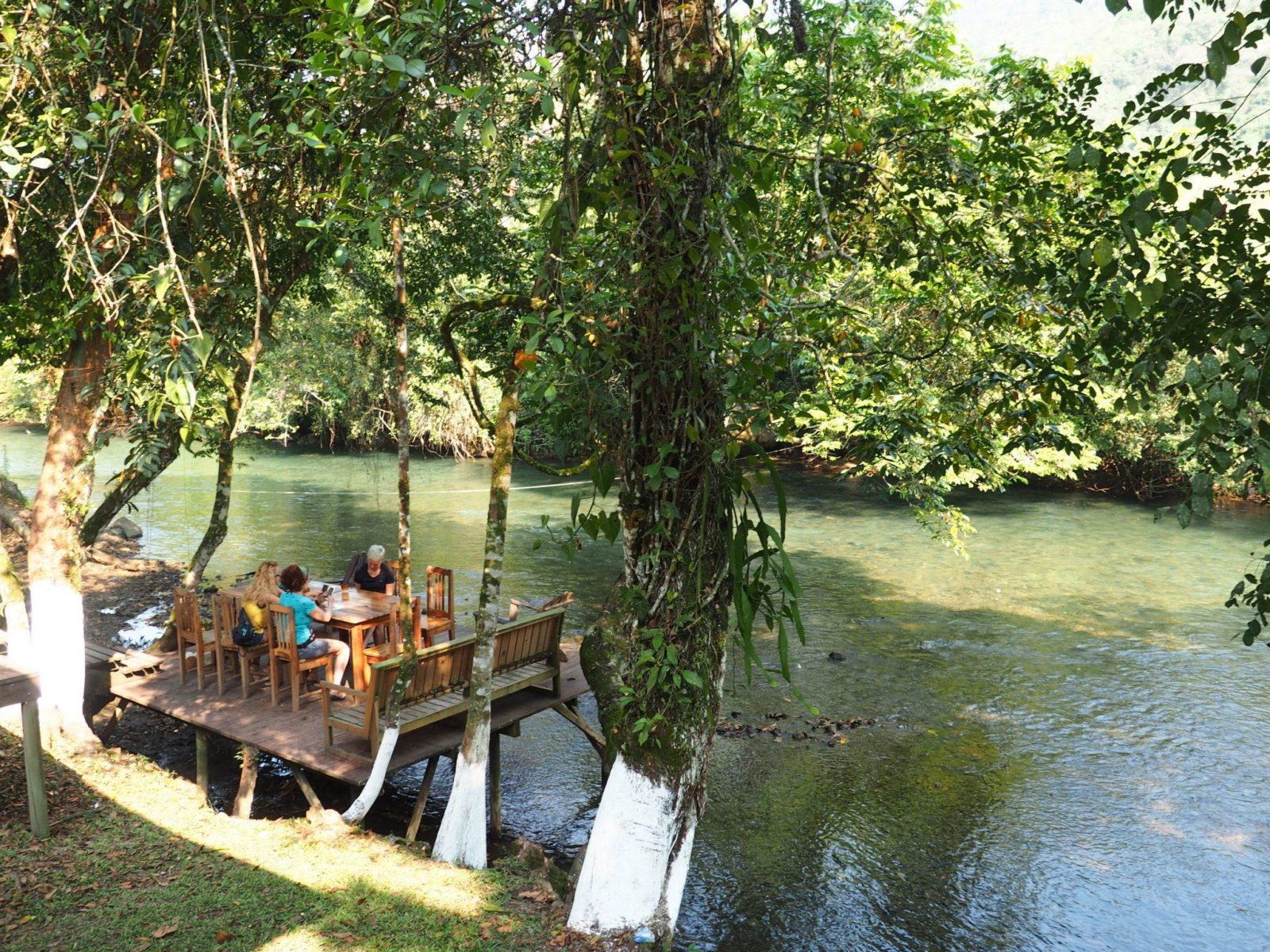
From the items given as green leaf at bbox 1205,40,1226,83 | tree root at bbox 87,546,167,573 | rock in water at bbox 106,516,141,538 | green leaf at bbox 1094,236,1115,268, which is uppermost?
green leaf at bbox 1205,40,1226,83

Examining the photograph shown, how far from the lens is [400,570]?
7438mm

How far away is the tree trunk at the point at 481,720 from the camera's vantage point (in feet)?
22.4

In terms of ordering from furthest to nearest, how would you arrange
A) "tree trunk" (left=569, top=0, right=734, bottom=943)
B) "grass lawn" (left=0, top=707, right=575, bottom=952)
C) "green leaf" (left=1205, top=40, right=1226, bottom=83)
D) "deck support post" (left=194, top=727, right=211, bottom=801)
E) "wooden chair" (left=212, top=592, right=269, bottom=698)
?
"wooden chair" (left=212, top=592, right=269, bottom=698), "deck support post" (left=194, top=727, right=211, bottom=801), "grass lawn" (left=0, top=707, right=575, bottom=952), "tree trunk" (left=569, top=0, right=734, bottom=943), "green leaf" (left=1205, top=40, right=1226, bottom=83)

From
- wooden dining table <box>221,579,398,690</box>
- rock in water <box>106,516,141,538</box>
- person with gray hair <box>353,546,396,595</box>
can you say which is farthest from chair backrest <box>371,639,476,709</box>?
rock in water <box>106,516,141,538</box>

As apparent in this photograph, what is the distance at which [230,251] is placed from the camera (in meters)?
8.68

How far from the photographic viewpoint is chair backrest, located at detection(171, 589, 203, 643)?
902 cm

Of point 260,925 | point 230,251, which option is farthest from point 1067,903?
point 230,251

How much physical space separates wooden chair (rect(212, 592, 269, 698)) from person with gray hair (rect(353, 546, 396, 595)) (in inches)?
52.0

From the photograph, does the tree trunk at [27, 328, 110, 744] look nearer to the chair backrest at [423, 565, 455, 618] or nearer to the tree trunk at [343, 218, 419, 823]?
the tree trunk at [343, 218, 419, 823]

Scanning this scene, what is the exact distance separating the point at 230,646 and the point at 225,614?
13.4 inches

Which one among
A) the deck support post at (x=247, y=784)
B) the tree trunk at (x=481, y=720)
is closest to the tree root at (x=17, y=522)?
the deck support post at (x=247, y=784)

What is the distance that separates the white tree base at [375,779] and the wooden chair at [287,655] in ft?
4.54

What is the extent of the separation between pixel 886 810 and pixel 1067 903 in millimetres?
1870

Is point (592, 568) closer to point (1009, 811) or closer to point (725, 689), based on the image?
point (725, 689)
